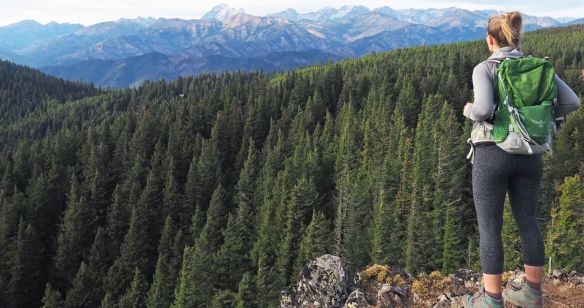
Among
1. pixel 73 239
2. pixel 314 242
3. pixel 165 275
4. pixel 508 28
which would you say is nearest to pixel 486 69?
pixel 508 28

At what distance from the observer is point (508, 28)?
744 cm

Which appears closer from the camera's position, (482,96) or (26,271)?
(482,96)

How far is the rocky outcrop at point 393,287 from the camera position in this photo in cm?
1185

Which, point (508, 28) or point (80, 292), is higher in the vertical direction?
point (508, 28)

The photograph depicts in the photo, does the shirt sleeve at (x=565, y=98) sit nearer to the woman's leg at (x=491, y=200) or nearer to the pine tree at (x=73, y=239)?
the woman's leg at (x=491, y=200)

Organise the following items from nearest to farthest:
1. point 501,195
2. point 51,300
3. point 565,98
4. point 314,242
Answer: point 565,98, point 501,195, point 314,242, point 51,300

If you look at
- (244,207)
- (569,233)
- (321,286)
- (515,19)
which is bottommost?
(244,207)

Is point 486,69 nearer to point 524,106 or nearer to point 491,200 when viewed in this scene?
point 524,106

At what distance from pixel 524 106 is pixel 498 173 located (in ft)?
3.64

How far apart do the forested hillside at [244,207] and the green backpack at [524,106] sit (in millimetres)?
42128

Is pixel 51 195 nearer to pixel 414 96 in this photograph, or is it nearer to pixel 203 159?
pixel 203 159

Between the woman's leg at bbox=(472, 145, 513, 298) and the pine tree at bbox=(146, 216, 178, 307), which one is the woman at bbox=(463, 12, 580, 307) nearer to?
the woman's leg at bbox=(472, 145, 513, 298)

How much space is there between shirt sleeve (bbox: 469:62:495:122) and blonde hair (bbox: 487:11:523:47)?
0.60 m

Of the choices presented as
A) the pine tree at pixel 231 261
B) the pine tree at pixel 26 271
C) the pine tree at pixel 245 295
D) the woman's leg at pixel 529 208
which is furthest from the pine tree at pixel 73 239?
the woman's leg at pixel 529 208
